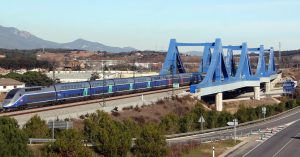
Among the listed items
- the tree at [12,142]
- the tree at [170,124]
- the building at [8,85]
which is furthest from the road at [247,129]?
the building at [8,85]

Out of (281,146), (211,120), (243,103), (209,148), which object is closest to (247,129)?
(211,120)

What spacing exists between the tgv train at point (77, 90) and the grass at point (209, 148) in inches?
781

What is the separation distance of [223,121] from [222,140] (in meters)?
20.1

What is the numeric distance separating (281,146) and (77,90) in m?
28.5

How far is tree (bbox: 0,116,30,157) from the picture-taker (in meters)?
27.3

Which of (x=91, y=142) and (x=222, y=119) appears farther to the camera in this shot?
(x=222, y=119)

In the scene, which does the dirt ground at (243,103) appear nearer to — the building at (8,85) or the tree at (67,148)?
the building at (8,85)

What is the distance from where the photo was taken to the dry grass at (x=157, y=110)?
63963mm

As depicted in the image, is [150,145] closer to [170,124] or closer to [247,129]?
[170,124]

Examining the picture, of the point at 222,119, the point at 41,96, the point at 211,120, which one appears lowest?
the point at 222,119

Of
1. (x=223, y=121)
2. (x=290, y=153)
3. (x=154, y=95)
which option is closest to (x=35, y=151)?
(x=290, y=153)

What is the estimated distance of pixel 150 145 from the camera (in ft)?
114

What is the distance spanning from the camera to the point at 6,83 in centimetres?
10312

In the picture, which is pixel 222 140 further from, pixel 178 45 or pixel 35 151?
pixel 178 45
